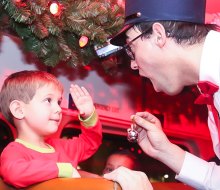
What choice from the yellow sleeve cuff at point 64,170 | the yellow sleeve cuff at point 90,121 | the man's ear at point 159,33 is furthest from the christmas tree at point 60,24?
the yellow sleeve cuff at point 64,170

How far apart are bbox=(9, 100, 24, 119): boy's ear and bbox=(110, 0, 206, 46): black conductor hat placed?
510 millimetres

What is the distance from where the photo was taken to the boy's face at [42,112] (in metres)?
1.94

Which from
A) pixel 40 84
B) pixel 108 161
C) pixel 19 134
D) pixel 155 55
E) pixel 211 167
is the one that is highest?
pixel 155 55

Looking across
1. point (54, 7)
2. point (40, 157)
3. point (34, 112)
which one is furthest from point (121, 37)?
point (40, 157)

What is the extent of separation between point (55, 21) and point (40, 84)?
0.30 m

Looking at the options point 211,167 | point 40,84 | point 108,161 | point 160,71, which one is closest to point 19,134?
point 40,84

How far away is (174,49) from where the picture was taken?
1.76 meters

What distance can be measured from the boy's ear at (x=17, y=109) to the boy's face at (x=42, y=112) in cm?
2

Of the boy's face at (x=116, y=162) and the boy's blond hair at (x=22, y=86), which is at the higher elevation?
the boy's blond hair at (x=22, y=86)

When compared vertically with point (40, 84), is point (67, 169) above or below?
below

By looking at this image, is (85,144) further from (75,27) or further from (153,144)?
(75,27)

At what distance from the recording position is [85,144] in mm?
2186

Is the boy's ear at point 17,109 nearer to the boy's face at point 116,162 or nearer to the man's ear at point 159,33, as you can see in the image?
the man's ear at point 159,33

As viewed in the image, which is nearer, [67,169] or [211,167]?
[67,169]
